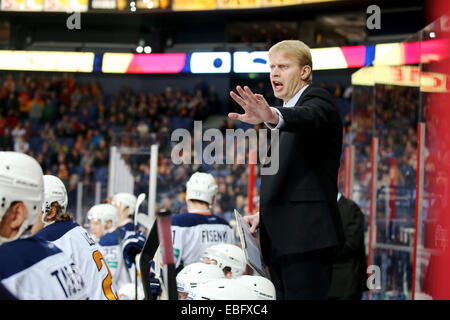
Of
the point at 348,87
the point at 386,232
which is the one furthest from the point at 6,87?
the point at 386,232

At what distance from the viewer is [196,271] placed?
11.2 feet

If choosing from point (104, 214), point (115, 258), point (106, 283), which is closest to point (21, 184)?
point (106, 283)

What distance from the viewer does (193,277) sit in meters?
3.37

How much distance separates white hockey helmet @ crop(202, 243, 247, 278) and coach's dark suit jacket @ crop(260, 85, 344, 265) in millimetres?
1334

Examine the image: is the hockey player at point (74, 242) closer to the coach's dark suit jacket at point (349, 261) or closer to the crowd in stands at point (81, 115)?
the coach's dark suit jacket at point (349, 261)

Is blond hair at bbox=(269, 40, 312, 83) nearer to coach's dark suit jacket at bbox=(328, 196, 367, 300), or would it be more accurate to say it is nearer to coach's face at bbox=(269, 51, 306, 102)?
coach's face at bbox=(269, 51, 306, 102)

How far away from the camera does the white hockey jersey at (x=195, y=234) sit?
5.17 m

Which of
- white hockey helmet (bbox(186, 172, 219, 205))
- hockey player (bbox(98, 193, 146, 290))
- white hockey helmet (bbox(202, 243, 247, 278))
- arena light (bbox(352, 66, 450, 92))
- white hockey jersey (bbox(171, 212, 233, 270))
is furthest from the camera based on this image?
white hockey helmet (bbox(186, 172, 219, 205))

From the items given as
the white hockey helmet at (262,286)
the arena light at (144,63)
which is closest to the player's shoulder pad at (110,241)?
the white hockey helmet at (262,286)

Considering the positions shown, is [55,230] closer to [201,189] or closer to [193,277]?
[193,277]

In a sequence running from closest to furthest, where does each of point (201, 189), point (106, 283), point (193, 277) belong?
point (106, 283) → point (193, 277) → point (201, 189)

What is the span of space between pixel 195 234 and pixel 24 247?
10.9ft

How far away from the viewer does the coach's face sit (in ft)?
8.44

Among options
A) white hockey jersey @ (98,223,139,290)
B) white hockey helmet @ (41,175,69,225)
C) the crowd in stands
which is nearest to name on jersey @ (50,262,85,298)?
white hockey helmet @ (41,175,69,225)
